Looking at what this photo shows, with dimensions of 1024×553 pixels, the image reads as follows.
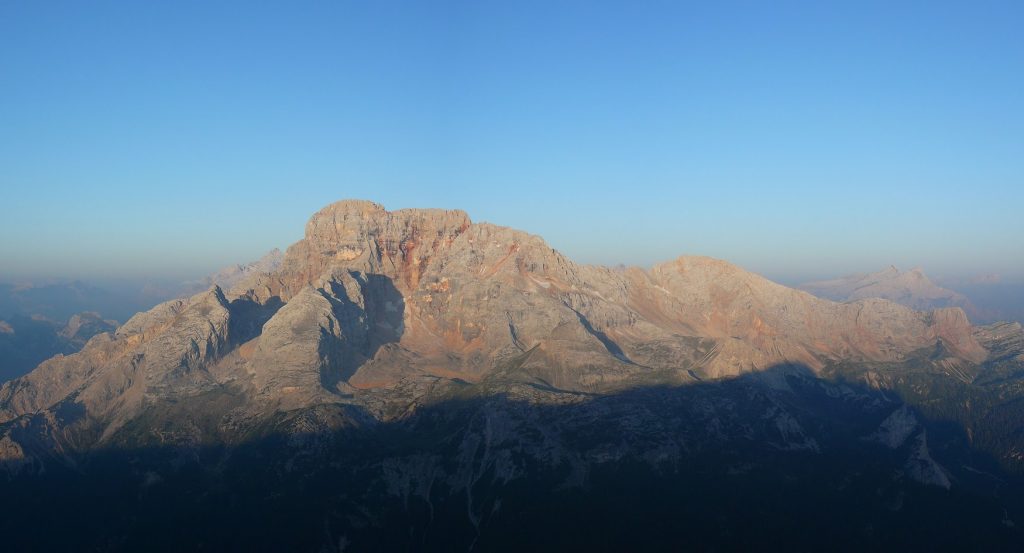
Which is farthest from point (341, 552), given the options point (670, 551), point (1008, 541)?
point (1008, 541)

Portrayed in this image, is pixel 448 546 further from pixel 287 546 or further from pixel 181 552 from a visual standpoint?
pixel 181 552

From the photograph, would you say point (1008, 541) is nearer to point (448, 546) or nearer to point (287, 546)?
point (448, 546)

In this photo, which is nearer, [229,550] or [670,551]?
[670,551]

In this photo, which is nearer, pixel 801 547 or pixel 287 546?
pixel 801 547

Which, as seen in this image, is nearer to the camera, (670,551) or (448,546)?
(670,551)

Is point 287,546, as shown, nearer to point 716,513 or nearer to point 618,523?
point 618,523

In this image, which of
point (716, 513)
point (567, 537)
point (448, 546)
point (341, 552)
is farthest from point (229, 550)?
point (716, 513)

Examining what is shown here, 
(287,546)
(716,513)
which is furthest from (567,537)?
(287,546)
